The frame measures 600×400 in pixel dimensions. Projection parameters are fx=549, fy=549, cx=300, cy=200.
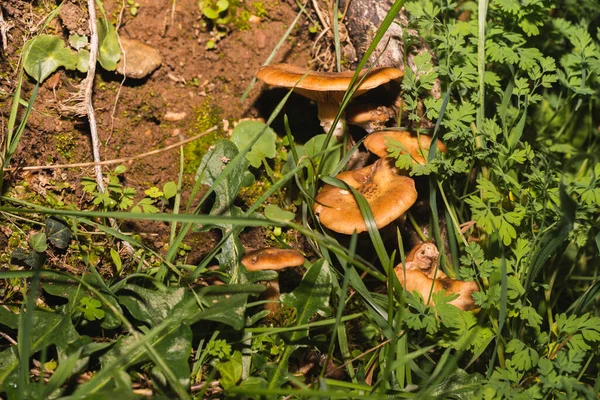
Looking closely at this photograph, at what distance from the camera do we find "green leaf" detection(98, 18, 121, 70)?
3.43 metres

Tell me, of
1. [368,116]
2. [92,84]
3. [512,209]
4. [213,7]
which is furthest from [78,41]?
[512,209]

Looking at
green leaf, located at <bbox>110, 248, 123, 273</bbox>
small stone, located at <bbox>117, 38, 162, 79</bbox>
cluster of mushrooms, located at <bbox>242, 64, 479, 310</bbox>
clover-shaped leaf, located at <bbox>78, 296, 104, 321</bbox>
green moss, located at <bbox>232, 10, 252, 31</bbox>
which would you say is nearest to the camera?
clover-shaped leaf, located at <bbox>78, 296, 104, 321</bbox>

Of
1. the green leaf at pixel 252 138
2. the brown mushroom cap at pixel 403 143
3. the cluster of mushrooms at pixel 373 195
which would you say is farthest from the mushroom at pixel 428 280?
the green leaf at pixel 252 138

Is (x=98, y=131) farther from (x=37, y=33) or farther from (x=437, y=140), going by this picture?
(x=437, y=140)

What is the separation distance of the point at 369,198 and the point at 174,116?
141 centimetres

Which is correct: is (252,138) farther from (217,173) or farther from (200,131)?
(217,173)

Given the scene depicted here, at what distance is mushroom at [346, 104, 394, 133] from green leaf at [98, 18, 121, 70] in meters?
1.53

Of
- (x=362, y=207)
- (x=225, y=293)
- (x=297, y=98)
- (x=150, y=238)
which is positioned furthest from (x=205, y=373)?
(x=297, y=98)

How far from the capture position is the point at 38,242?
299 centimetres

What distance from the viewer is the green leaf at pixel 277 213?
10.4ft

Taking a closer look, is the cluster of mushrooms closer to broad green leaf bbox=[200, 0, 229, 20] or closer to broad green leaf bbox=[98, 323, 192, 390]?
broad green leaf bbox=[98, 323, 192, 390]

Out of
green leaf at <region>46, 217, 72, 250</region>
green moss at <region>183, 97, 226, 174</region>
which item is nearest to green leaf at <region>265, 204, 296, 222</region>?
green moss at <region>183, 97, 226, 174</region>

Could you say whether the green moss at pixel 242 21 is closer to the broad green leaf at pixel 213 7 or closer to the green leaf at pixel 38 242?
the broad green leaf at pixel 213 7

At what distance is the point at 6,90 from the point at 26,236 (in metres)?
0.87
